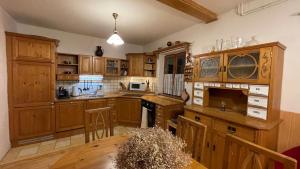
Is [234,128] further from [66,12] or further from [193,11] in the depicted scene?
[66,12]

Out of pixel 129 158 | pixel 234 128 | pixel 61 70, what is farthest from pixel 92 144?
pixel 61 70

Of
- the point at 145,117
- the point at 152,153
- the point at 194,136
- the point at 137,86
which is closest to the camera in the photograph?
the point at 152,153

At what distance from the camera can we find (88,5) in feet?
8.13

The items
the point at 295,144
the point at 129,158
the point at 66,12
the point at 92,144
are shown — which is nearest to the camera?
the point at 129,158

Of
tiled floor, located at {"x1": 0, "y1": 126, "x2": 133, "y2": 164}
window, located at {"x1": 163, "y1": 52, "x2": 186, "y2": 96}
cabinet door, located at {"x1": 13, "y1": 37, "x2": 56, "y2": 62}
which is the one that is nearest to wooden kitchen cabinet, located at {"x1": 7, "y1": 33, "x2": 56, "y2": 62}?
cabinet door, located at {"x1": 13, "y1": 37, "x2": 56, "y2": 62}

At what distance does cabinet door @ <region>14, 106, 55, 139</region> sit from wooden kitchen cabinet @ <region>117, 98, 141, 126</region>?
161 cm

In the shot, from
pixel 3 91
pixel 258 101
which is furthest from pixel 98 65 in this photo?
pixel 258 101

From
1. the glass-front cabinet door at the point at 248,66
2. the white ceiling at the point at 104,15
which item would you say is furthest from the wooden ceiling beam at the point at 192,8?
the glass-front cabinet door at the point at 248,66

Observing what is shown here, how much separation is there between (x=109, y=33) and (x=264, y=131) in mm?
3769

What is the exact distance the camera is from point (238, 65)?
2.15m

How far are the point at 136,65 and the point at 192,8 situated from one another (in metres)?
2.64

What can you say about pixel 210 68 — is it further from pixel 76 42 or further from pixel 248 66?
pixel 76 42

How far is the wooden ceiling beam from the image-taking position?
6.86ft

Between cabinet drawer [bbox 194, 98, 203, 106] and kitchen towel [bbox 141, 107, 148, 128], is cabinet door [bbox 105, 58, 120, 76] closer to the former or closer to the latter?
kitchen towel [bbox 141, 107, 148, 128]
